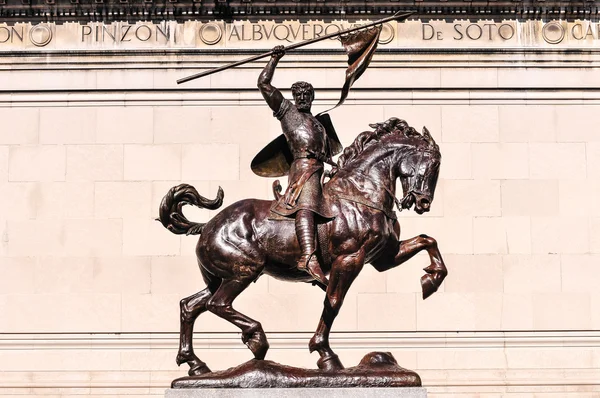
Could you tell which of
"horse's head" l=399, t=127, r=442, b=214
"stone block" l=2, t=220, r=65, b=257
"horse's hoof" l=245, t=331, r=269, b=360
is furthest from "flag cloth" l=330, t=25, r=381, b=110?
"stone block" l=2, t=220, r=65, b=257

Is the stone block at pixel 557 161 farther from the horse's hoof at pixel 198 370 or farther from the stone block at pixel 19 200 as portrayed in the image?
the horse's hoof at pixel 198 370

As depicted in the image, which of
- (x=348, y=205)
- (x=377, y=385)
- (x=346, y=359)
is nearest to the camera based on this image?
(x=377, y=385)

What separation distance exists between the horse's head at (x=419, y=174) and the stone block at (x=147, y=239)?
7598mm

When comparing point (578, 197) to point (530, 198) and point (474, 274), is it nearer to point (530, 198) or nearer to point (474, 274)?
point (530, 198)

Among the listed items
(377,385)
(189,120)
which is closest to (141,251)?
(189,120)

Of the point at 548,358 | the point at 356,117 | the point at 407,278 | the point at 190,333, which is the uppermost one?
the point at 356,117

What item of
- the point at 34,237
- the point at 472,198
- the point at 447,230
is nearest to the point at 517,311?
the point at 447,230

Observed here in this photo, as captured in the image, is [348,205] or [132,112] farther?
[132,112]

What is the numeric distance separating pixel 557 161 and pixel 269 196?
4.75 m

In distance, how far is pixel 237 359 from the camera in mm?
22203

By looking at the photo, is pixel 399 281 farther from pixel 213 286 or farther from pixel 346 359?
pixel 213 286

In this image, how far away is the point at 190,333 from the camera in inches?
623

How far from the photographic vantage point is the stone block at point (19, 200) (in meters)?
23.0

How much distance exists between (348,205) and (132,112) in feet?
27.6
